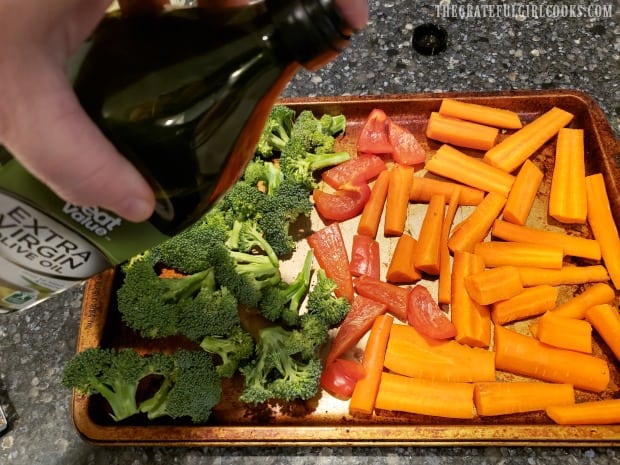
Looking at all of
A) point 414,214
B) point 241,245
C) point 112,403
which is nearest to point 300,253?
point 241,245

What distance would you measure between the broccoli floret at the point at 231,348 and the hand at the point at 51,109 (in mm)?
702

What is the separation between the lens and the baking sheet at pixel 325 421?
126cm

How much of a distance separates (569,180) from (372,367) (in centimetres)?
81

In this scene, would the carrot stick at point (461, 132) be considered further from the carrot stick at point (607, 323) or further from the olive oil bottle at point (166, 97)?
the olive oil bottle at point (166, 97)

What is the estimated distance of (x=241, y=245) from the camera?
1558 mm

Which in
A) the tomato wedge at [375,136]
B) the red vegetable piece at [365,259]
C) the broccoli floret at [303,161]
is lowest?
the red vegetable piece at [365,259]

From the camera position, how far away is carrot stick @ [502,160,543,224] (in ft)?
5.22

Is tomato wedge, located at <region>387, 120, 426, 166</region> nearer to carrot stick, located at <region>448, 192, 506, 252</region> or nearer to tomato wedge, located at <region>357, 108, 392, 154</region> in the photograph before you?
tomato wedge, located at <region>357, 108, 392, 154</region>

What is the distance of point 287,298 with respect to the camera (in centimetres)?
148

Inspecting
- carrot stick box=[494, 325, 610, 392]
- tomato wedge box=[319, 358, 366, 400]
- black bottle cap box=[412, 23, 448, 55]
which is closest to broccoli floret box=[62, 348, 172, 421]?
tomato wedge box=[319, 358, 366, 400]

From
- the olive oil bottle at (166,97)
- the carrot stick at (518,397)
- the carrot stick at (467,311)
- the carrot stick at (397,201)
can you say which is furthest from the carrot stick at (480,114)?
the olive oil bottle at (166,97)

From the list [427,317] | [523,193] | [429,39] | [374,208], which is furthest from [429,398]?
[429,39]

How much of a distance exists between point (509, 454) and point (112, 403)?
96 cm

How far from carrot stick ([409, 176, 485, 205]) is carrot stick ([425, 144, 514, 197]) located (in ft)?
0.08
